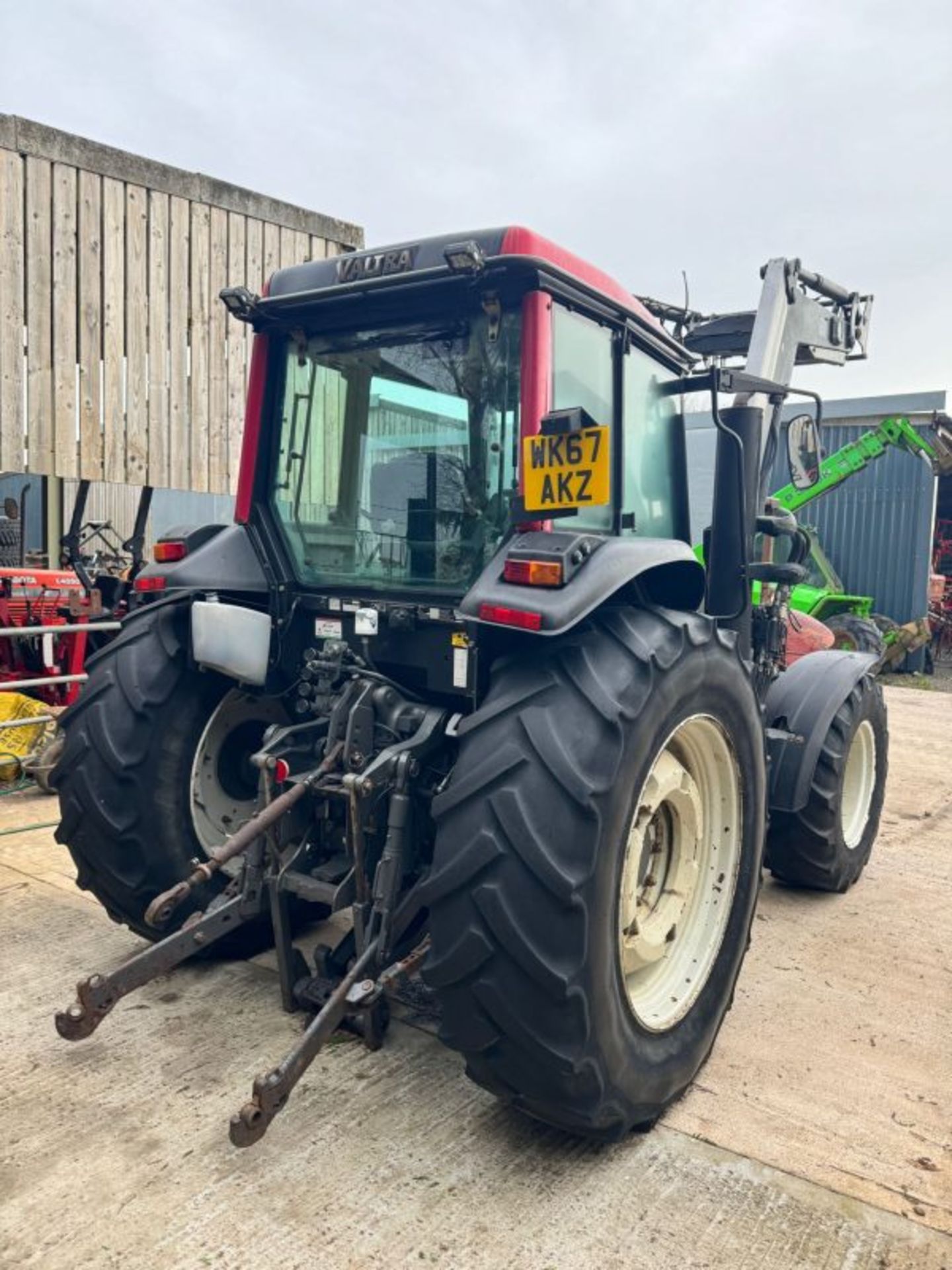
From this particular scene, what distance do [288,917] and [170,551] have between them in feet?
4.20

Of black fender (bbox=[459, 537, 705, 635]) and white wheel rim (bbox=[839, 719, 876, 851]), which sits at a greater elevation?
black fender (bbox=[459, 537, 705, 635])

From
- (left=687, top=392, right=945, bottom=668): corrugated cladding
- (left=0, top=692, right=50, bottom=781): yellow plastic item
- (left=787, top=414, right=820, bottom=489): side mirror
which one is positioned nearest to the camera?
(left=787, top=414, right=820, bottom=489): side mirror

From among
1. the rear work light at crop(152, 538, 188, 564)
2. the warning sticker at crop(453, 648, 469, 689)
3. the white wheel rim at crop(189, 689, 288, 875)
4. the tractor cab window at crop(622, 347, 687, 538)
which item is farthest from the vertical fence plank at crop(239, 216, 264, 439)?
the warning sticker at crop(453, 648, 469, 689)

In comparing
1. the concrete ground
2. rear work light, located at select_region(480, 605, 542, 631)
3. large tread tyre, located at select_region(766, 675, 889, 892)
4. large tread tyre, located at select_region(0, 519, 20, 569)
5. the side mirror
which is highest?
the side mirror

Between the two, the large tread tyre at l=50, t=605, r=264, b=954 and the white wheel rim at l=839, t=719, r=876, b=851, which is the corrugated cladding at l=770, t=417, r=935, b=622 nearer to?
the white wheel rim at l=839, t=719, r=876, b=851

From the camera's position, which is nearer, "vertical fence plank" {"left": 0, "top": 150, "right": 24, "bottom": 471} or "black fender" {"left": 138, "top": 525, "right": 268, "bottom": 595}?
"black fender" {"left": 138, "top": 525, "right": 268, "bottom": 595}

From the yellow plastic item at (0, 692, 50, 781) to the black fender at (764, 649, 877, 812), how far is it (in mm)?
3958

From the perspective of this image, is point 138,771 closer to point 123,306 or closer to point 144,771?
point 144,771

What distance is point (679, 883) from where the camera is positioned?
2.71 metres

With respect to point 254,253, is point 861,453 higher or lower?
lower

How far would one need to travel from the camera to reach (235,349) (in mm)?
6625

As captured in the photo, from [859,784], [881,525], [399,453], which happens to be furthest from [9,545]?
[881,525]

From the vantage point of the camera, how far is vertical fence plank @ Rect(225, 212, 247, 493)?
6.45 meters

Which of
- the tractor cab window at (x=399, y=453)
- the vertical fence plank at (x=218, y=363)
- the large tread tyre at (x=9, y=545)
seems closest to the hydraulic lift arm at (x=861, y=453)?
the vertical fence plank at (x=218, y=363)
